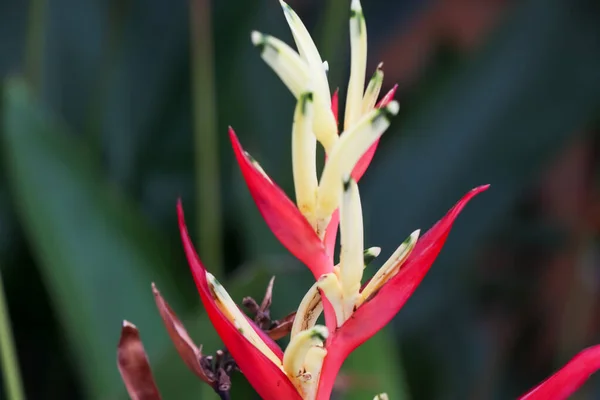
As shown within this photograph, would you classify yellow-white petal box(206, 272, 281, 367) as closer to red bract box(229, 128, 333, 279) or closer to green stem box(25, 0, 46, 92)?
red bract box(229, 128, 333, 279)

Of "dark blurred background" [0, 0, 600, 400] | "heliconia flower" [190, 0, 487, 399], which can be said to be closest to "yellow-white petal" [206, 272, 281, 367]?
"heliconia flower" [190, 0, 487, 399]

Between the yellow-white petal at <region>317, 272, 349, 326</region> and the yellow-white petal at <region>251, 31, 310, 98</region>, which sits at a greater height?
the yellow-white petal at <region>251, 31, 310, 98</region>

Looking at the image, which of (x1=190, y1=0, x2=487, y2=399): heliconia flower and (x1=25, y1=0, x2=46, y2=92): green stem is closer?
(x1=190, y1=0, x2=487, y2=399): heliconia flower

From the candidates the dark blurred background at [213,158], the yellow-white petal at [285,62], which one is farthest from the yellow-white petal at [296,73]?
the dark blurred background at [213,158]

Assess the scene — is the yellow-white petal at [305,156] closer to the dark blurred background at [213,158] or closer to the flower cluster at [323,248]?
the flower cluster at [323,248]

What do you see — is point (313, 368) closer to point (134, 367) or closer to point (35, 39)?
point (134, 367)
